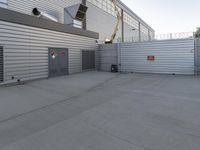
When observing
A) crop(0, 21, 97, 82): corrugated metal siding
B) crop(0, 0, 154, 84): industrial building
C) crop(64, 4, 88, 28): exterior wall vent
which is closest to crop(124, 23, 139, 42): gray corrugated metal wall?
crop(0, 0, 154, 84): industrial building

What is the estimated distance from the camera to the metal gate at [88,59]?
11570 millimetres

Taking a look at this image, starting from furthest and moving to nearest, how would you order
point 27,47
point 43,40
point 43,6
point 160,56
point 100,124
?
point 160,56
point 43,6
point 43,40
point 27,47
point 100,124

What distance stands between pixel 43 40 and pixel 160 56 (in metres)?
7.73

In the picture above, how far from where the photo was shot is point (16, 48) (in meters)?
6.95

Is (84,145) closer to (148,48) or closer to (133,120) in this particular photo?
(133,120)

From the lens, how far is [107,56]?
13102 mm

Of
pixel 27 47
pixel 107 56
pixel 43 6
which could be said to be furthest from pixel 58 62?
pixel 107 56

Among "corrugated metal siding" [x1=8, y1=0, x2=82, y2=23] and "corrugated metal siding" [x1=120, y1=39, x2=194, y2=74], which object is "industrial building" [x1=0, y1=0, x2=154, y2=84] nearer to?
"corrugated metal siding" [x1=8, y1=0, x2=82, y2=23]

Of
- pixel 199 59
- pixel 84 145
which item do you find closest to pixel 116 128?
pixel 84 145

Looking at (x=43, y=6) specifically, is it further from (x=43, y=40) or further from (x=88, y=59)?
(x=88, y=59)

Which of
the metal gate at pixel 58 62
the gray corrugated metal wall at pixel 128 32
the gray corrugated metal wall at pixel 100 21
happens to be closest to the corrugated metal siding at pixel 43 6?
the gray corrugated metal wall at pixel 100 21

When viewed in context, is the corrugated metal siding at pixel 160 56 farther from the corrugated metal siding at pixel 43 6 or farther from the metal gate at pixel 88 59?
the corrugated metal siding at pixel 43 6

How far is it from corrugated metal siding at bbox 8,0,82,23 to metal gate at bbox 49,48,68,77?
297cm

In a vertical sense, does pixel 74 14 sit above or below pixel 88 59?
above
